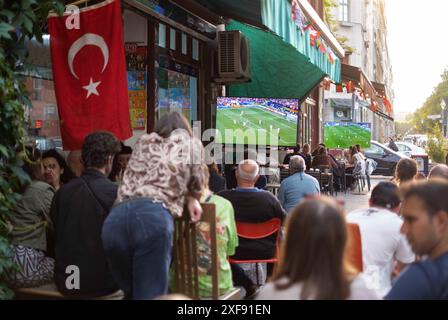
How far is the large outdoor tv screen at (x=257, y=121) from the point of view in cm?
1124

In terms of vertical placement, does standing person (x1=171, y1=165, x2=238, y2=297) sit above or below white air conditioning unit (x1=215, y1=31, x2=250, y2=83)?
below

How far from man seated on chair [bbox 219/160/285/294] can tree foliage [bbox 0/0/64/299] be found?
2284 millimetres

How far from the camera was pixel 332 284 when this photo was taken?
2506 mm

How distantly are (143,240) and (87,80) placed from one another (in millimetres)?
2574

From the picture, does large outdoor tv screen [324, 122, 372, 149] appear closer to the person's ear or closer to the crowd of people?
the crowd of people

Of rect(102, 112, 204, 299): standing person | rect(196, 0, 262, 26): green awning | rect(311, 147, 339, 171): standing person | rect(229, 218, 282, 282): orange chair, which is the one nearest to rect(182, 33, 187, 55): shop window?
rect(196, 0, 262, 26): green awning

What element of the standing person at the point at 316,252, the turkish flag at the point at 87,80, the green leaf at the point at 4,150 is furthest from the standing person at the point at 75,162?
the standing person at the point at 316,252

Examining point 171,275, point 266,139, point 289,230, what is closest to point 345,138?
point 266,139

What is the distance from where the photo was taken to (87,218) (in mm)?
4453

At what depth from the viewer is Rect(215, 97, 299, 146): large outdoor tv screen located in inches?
443

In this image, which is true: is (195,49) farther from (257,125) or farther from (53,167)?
(53,167)

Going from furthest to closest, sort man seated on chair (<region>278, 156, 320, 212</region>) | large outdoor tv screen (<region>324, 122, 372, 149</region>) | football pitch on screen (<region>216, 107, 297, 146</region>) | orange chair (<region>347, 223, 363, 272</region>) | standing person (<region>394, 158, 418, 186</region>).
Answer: large outdoor tv screen (<region>324, 122, 372, 149</region>)
football pitch on screen (<region>216, 107, 297, 146</region>)
man seated on chair (<region>278, 156, 320, 212</region>)
standing person (<region>394, 158, 418, 186</region>)
orange chair (<region>347, 223, 363, 272</region>)

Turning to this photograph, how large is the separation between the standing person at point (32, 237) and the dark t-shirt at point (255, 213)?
1.94 metres
